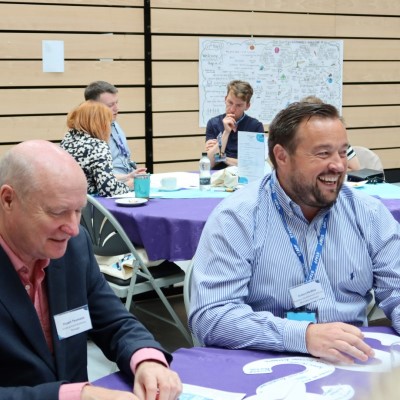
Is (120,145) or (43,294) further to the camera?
(120,145)

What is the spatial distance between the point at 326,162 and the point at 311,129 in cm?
11

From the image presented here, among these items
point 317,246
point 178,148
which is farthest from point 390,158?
point 317,246

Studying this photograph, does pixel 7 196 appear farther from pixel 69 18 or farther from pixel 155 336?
pixel 69 18

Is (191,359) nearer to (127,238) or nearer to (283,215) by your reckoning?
(283,215)

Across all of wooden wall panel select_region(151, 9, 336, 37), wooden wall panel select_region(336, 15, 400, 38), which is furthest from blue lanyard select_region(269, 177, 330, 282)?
wooden wall panel select_region(336, 15, 400, 38)

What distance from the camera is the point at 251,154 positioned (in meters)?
4.11

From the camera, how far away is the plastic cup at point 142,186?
3.97 m

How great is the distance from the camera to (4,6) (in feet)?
20.9

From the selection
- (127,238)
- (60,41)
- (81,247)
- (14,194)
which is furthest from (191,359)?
(60,41)

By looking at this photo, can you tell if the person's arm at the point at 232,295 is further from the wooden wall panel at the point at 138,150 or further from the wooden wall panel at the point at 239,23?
the wooden wall panel at the point at 239,23

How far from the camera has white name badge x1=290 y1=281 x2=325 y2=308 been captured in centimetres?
194

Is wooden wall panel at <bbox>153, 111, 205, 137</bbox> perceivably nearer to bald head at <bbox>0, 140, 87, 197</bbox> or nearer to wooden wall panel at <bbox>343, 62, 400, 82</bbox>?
wooden wall panel at <bbox>343, 62, 400, 82</bbox>

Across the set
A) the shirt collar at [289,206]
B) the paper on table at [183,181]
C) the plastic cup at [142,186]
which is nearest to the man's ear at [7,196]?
the shirt collar at [289,206]

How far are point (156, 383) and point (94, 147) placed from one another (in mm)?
3016
